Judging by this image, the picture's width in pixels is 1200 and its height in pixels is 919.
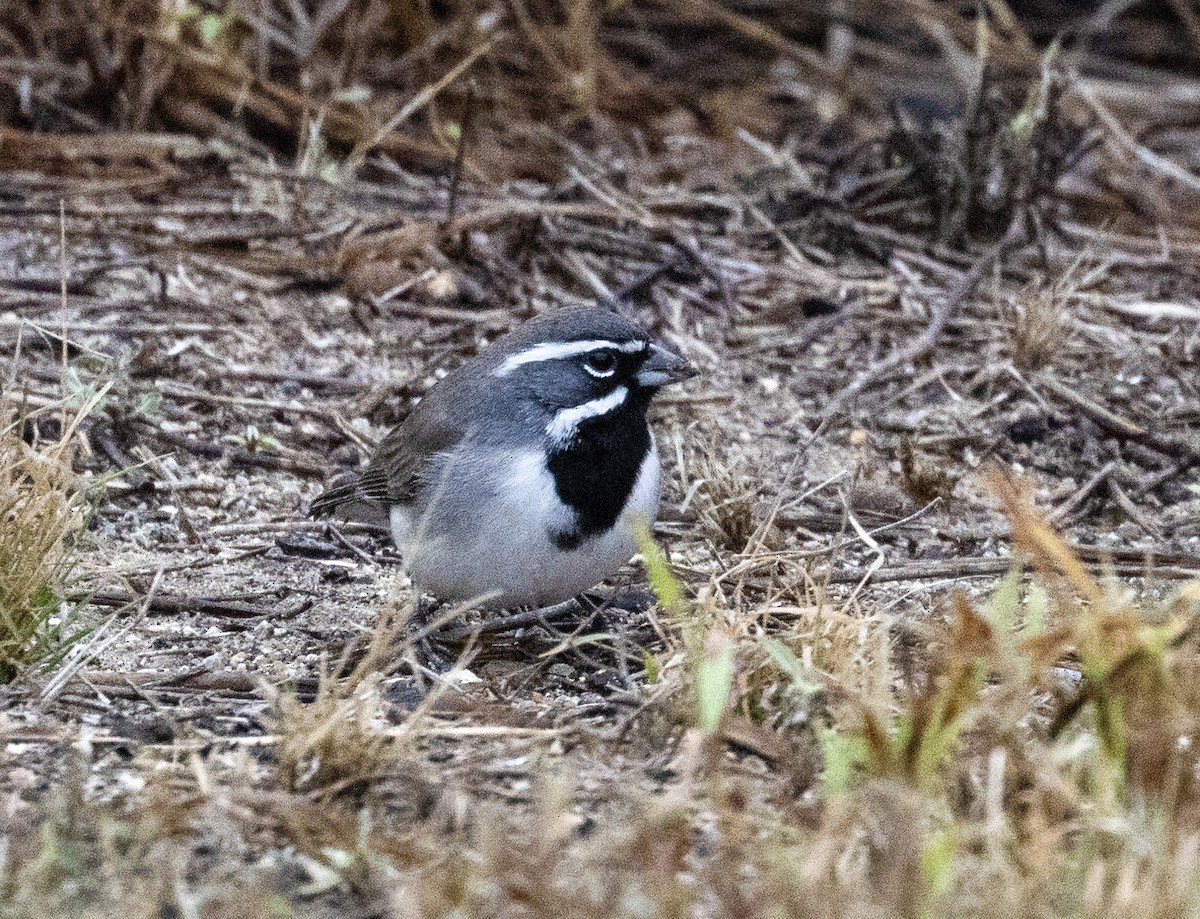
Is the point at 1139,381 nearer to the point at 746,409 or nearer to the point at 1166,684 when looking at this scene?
the point at 746,409

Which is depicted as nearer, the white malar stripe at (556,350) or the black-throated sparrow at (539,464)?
the black-throated sparrow at (539,464)

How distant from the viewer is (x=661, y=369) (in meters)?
5.34

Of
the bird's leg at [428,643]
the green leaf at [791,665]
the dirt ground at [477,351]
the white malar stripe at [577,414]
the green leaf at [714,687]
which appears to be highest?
the green leaf at [714,687]

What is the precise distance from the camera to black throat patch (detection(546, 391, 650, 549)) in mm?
5055

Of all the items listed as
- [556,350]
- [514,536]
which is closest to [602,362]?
[556,350]

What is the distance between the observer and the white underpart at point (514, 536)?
16.5 ft

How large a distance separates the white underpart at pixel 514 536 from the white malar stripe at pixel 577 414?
9 centimetres

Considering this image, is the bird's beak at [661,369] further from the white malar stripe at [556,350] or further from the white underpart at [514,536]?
the white underpart at [514,536]

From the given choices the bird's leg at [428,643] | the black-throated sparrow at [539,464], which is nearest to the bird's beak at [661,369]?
the black-throated sparrow at [539,464]

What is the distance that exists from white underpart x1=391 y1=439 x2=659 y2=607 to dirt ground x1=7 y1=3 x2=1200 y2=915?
0.75ft

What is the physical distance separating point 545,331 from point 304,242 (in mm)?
3004

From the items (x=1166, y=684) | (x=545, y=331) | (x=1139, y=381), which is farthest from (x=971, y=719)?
(x=1139, y=381)

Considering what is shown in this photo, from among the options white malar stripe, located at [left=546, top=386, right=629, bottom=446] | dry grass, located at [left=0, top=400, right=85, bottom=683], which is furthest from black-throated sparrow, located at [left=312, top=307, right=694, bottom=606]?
dry grass, located at [left=0, top=400, right=85, bottom=683]

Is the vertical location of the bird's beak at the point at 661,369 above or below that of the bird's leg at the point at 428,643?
above
